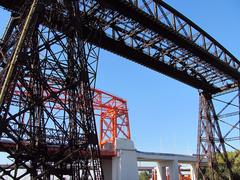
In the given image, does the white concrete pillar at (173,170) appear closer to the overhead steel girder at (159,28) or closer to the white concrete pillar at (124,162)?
the white concrete pillar at (124,162)

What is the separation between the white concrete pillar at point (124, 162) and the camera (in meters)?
25.8

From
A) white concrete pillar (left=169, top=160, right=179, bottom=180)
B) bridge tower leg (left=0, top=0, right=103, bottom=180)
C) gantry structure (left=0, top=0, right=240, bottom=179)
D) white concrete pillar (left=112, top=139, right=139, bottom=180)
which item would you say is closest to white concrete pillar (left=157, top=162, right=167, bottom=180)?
white concrete pillar (left=169, top=160, right=179, bottom=180)

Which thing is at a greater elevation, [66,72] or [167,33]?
[167,33]

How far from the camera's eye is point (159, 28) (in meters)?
14.3

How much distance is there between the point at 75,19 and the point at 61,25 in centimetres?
115

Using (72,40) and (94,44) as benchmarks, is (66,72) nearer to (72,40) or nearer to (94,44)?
(72,40)

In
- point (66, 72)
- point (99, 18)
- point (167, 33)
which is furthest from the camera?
point (167, 33)

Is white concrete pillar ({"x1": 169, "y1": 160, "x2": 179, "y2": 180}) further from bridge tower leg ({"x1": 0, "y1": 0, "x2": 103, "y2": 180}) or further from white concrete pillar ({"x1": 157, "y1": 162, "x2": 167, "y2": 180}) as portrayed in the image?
bridge tower leg ({"x1": 0, "y1": 0, "x2": 103, "y2": 180})

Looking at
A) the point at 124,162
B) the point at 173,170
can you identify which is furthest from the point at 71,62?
the point at 173,170

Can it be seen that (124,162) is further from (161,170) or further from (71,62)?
(71,62)

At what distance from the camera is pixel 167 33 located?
14.7m

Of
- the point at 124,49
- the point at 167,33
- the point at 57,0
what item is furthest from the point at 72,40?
the point at 167,33

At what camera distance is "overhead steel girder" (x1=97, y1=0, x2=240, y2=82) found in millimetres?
12727

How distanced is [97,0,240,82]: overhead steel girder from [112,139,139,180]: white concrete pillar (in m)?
12.1
